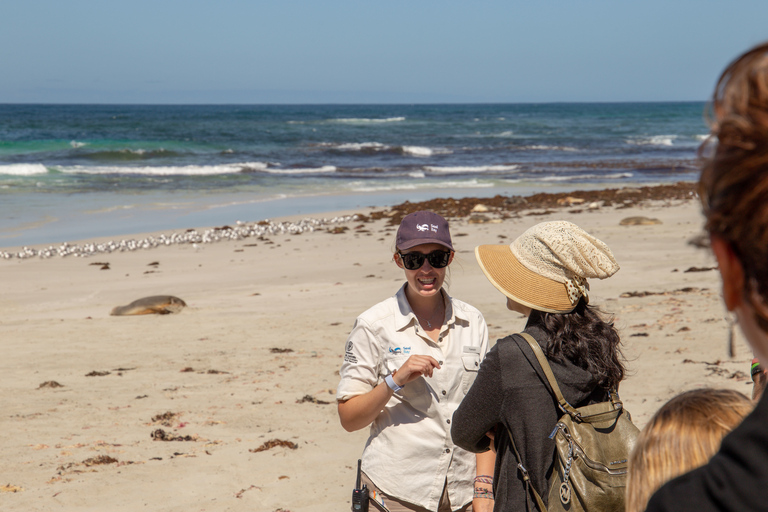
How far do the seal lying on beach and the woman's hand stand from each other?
23.2 feet

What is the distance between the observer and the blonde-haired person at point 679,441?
124cm

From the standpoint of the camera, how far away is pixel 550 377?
2123mm

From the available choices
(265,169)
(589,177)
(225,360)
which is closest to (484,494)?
(225,360)

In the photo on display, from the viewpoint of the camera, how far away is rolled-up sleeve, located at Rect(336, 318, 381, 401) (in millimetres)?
2746

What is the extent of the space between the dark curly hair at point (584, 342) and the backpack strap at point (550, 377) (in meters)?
0.05

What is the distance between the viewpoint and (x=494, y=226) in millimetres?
14789

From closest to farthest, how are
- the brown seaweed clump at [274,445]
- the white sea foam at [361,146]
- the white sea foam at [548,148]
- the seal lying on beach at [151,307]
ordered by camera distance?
the brown seaweed clump at [274,445]
the seal lying on beach at [151,307]
the white sea foam at [361,146]
the white sea foam at [548,148]

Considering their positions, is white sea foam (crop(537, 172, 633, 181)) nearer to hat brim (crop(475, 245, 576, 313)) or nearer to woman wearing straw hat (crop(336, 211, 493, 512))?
woman wearing straw hat (crop(336, 211, 493, 512))

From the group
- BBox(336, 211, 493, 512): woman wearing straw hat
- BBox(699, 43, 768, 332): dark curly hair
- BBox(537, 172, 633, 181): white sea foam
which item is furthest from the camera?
BBox(537, 172, 633, 181): white sea foam

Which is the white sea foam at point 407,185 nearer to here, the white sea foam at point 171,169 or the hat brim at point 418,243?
the white sea foam at point 171,169

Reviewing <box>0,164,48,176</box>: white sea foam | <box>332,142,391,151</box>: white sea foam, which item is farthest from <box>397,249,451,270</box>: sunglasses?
<box>332,142,391,151</box>: white sea foam

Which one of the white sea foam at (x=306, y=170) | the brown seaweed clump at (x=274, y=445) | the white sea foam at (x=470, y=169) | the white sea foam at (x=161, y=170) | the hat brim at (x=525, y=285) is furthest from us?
the white sea foam at (x=470, y=169)

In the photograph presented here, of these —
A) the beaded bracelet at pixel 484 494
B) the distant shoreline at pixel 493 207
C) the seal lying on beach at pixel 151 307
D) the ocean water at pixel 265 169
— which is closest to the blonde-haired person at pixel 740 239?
the beaded bracelet at pixel 484 494

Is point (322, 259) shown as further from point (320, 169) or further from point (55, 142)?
point (55, 142)
